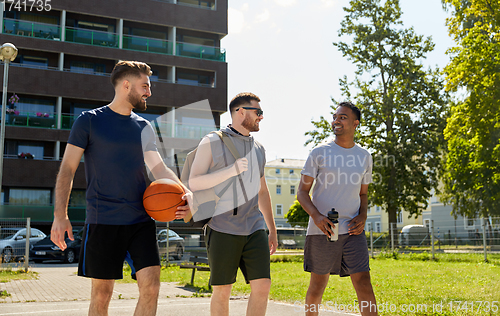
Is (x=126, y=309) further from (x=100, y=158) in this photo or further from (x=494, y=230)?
(x=494, y=230)

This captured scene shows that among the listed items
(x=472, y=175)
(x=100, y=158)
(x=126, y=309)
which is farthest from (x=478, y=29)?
(x=100, y=158)

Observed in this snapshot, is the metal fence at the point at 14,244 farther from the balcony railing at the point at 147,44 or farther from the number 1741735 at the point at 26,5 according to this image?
the number 1741735 at the point at 26,5

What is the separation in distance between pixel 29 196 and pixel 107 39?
42.5 feet

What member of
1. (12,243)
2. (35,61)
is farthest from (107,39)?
(12,243)

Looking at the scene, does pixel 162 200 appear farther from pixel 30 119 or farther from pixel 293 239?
pixel 30 119

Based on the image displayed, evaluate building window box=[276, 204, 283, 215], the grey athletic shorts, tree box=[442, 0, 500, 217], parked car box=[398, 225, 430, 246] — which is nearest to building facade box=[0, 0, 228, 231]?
parked car box=[398, 225, 430, 246]

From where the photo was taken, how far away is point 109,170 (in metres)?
4.10

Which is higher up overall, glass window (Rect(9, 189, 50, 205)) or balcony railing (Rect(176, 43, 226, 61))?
balcony railing (Rect(176, 43, 226, 61))

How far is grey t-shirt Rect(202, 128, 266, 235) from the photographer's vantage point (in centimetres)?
447

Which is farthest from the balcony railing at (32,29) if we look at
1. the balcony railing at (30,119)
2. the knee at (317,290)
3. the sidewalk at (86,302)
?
the knee at (317,290)

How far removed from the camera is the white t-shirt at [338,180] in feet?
16.8

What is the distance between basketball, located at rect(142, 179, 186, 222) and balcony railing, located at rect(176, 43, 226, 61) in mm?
36671

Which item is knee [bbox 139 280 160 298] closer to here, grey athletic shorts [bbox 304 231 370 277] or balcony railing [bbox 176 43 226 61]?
grey athletic shorts [bbox 304 231 370 277]

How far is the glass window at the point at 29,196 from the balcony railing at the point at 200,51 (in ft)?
49.4
